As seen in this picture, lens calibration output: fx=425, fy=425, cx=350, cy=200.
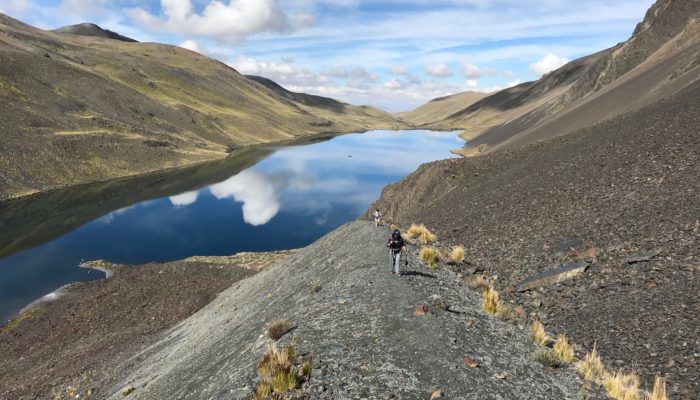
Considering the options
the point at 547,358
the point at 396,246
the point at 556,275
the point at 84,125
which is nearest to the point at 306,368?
the point at 547,358

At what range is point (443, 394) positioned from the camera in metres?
9.12

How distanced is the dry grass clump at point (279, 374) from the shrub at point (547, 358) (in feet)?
19.6

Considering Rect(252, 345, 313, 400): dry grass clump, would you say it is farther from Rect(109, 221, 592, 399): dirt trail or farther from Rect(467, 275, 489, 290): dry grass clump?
Rect(467, 275, 489, 290): dry grass clump

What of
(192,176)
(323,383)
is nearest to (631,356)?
(323,383)

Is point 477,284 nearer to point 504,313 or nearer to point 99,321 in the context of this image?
point 504,313

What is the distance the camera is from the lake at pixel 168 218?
162ft

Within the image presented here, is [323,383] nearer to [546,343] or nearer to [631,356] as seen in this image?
[546,343]

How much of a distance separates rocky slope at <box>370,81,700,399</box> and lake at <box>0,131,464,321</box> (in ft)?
94.3

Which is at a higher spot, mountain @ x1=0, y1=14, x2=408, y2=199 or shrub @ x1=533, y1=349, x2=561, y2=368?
mountain @ x1=0, y1=14, x2=408, y2=199

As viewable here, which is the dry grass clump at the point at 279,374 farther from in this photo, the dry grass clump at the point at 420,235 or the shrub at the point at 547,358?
the dry grass clump at the point at 420,235

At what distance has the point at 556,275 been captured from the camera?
1814cm

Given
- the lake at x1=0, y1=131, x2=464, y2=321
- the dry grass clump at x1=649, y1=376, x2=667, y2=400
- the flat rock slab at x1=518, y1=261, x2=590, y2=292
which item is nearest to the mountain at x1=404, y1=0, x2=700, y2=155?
the flat rock slab at x1=518, y1=261, x2=590, y2=292

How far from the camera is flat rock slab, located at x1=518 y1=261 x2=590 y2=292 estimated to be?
17797mm

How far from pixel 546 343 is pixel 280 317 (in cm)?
908
